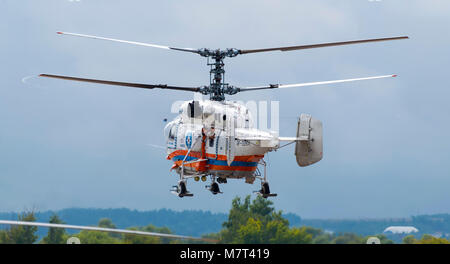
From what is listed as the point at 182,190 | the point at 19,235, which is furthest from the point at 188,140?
the point at 19,235

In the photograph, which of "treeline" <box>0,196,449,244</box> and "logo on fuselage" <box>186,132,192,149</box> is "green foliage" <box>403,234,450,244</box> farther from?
"logo on fuselage" <box>186,132,192,149</box>

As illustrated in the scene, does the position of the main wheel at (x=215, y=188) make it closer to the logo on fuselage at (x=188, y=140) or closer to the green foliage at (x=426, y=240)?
the logo on fuselage at (x=188, y=140)

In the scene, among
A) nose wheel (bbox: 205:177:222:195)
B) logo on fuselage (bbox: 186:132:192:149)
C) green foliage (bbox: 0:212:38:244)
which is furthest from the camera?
logo on fuselage (bbox: 186:132:192:149)

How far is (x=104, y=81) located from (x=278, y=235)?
26.7ft

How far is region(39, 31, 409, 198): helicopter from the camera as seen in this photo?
2541 cm

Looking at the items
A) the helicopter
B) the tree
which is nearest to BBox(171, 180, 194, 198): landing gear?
the helicopter

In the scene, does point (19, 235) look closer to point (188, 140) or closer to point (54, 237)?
point (54, 237)

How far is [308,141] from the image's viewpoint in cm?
2527

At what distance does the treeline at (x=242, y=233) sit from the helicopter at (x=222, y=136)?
5.35 feet

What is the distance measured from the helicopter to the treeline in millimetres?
1630

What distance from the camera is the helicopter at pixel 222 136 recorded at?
2541 centimetres

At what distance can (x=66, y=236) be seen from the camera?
26891 millimetres
